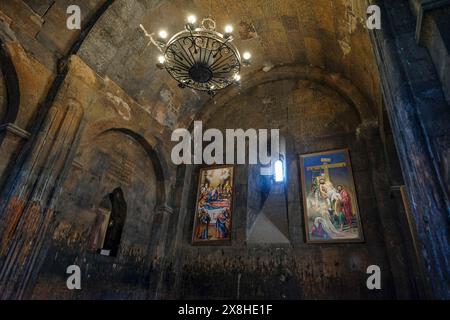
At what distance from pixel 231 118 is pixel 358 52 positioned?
14.3ft

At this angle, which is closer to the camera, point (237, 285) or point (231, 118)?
point (237, 285)

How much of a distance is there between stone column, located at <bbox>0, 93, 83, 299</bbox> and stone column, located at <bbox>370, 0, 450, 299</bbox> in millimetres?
5603

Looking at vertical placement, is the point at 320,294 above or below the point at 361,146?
below

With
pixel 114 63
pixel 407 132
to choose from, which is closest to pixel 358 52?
pixel 407 132

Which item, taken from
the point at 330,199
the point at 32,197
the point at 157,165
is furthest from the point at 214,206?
the point at 32,197

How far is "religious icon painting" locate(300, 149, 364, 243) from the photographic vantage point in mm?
6160

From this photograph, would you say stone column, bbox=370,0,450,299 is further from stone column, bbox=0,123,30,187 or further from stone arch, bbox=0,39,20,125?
stone arch, bbox=0,39,20,125

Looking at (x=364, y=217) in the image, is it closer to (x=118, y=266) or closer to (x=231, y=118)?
(x=231, y=118)

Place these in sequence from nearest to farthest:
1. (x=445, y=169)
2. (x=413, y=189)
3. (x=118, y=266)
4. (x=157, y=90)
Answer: (x=445, y=169) → (x=413, y=189) → (x=118, y=266) → (x=157, y=90)

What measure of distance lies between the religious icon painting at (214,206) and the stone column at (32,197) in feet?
13.0

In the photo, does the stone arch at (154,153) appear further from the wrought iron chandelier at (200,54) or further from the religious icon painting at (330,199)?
the religious icon painting at (330,199)

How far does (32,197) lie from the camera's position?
4.59 m
